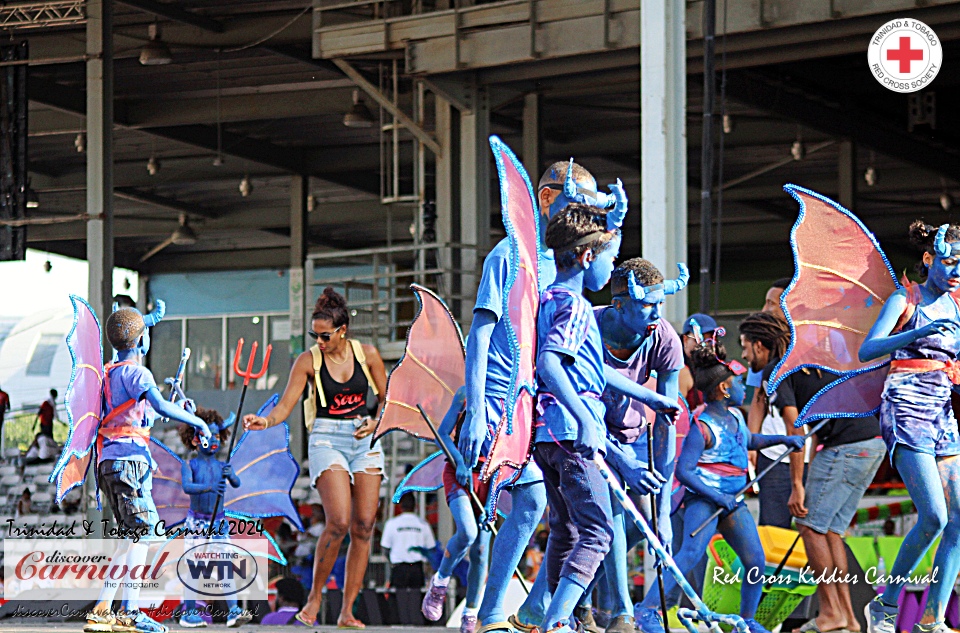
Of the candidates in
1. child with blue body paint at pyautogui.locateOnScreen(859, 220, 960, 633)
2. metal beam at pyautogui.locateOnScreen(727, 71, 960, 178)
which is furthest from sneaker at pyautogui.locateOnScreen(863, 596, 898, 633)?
metal beam at pyautogui.locateOnScreen(727, 71, 960, 178)

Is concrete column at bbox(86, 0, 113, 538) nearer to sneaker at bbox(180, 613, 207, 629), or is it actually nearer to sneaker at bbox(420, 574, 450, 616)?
sneaker at bbox(180, 613, 207, 629)

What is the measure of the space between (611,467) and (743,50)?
9.70 m

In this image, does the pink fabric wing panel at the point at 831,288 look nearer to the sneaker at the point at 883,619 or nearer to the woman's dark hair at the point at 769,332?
the woman's dark hair at the point at 769,332

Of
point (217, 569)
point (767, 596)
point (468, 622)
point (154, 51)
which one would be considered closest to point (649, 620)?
point (468, 622)

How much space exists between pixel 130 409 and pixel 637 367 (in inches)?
111

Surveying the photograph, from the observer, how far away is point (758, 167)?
25328 millimetres

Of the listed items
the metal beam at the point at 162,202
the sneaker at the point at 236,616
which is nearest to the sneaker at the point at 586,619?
the sneaker at the point at 236,616

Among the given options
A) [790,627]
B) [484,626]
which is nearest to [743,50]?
[790,627]

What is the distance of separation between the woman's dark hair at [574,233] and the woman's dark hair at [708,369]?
182cm

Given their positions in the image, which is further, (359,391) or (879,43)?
(879,43)

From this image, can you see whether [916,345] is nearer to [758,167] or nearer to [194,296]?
[758,167]

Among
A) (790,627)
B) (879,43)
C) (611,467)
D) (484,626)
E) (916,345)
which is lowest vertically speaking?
(790,627)

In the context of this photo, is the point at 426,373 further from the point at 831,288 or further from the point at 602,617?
the point at 831,288

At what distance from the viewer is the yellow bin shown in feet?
25.8
